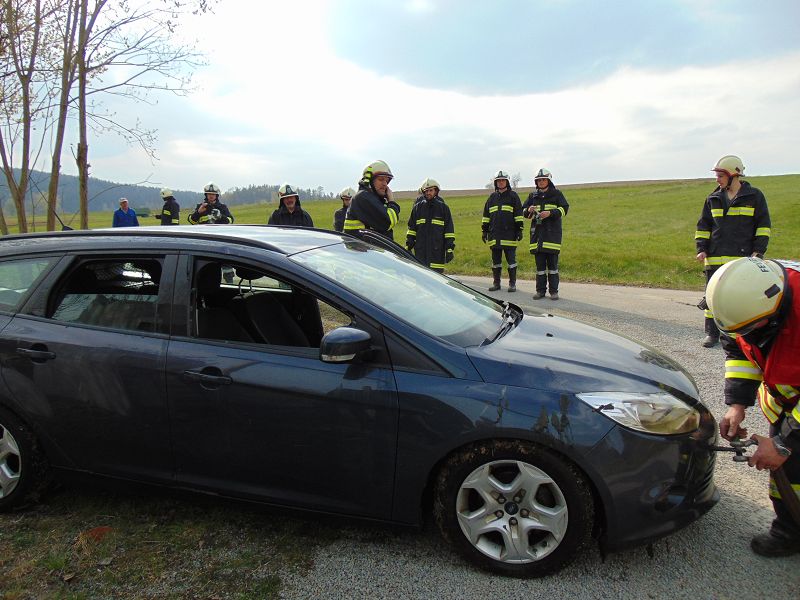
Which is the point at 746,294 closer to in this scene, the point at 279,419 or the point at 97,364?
the point at 279,419

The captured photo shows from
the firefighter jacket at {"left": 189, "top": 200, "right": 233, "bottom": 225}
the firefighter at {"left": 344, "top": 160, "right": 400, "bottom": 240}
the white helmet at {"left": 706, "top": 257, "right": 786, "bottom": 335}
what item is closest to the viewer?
the white helmet at {"left": 706, "top": 257, "right": 786, "bottom": 335}

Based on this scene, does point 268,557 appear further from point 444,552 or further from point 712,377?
point 712,377

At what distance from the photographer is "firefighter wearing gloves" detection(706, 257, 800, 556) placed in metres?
2.28

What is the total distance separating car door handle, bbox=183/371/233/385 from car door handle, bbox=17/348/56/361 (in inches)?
31.7

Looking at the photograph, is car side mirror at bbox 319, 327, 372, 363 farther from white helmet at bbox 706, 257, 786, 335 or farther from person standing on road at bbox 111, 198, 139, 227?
person standing on road at bbox 111, 198, 139, 227

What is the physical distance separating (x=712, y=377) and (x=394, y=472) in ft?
12.8

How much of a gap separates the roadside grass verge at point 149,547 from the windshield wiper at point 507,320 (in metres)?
1.23

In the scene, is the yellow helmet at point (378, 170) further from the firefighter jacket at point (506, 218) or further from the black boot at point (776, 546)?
the black boot at point (776, 546)

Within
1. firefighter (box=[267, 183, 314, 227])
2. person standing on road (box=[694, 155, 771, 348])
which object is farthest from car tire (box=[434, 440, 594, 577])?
firefighter (box=[267, 183, 314, 227])

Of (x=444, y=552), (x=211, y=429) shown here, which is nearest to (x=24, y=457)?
(x=211, y=429)

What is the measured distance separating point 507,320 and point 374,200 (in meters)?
4.47

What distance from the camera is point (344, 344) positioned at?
242 centimetres

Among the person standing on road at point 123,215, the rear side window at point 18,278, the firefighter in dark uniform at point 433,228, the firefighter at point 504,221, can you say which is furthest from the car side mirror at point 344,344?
the person standing on road at point 123,215

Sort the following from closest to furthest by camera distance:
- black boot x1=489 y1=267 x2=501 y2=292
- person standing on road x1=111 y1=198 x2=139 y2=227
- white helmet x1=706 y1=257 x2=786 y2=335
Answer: white helmet x1=706 y1=257 x2=786 y2=335
black boot x1=489 y1=267 x2=501 y2=292
person standing on road x1=111 y1=198 x2=139 y2=227
